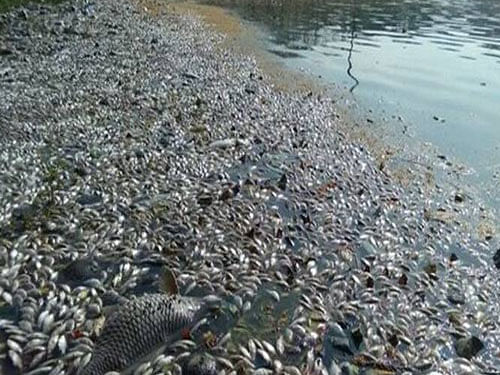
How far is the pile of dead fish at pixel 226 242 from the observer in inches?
262

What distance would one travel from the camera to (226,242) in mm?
8711

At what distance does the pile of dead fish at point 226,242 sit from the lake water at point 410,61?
3454 millimetres

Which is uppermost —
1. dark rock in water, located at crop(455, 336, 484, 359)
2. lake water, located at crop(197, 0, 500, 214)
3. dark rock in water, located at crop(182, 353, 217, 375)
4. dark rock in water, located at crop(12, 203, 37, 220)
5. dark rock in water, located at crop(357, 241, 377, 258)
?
dark rock in water, located at crop(12, 203, 37, 220)

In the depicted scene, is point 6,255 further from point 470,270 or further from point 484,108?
point 484,108

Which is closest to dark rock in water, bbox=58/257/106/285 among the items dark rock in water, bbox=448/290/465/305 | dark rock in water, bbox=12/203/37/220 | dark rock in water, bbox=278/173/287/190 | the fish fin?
the fish fin

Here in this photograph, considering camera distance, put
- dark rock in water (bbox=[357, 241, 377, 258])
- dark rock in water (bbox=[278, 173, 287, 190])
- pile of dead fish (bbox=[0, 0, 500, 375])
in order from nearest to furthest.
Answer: pile of dead fish (bbox=[0, 0, 500, 375]) < dark rock in water (bbox=[357, 241, 377, 258]) < dark rock in water (bbox=[278, 173, 287, 190])

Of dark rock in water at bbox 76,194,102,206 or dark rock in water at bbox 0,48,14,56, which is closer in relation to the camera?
dark rock in water at bbox 76,194,102,206

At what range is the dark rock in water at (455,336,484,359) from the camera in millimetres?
7160

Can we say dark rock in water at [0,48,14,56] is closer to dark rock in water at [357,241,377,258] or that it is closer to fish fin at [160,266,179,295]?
fish fin at [160,266,179,295]

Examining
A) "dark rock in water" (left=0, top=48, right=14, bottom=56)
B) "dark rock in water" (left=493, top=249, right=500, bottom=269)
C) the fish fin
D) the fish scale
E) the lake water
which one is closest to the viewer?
the fish scale

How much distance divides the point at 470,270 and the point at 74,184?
7.11 metres

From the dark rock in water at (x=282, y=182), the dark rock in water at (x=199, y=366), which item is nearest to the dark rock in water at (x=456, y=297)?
the dark rock in water at (x=282, y=182)

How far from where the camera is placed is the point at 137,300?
6.66m

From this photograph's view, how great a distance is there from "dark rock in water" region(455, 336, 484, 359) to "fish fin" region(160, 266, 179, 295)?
3.84 metres
